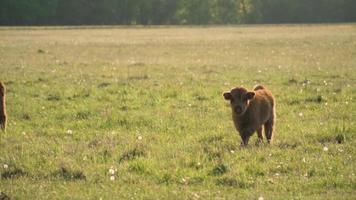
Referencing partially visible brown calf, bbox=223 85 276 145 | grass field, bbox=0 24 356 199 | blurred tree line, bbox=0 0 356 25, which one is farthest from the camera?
blurred tree line, bbox=0 0 356 25

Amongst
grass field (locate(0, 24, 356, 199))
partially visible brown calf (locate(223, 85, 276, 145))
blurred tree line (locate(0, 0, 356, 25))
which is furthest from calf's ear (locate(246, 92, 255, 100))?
blurred tree line (locate(0, 0, 356, 25))

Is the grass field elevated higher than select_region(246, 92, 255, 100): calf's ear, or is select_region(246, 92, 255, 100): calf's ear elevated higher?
select_region(246, 92, 255, 100): calf's ear

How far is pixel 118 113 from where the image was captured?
13.2 meters

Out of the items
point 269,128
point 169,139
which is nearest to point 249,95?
point 269,128

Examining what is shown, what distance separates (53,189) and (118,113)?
581cm

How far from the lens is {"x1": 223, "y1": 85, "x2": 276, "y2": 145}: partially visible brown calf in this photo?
10.2m

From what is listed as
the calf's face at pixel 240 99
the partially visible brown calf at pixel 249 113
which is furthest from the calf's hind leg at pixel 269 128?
the calf's face at pixel 240 99

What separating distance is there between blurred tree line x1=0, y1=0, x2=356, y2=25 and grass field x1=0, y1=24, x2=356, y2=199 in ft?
279

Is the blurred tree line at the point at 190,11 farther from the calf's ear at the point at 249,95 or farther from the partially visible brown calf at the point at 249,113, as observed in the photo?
the calf's ear at the point at 249,95

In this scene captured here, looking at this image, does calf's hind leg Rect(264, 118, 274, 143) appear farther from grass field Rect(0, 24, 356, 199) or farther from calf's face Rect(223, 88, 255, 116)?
calf's face Rect(223, 88, 255, 116)

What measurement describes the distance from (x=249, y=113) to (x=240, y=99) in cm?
30

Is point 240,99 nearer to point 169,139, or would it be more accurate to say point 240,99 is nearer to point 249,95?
point 249,95

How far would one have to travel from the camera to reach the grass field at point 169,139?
7.52 metres

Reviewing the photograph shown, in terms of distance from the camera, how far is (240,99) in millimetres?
10398
